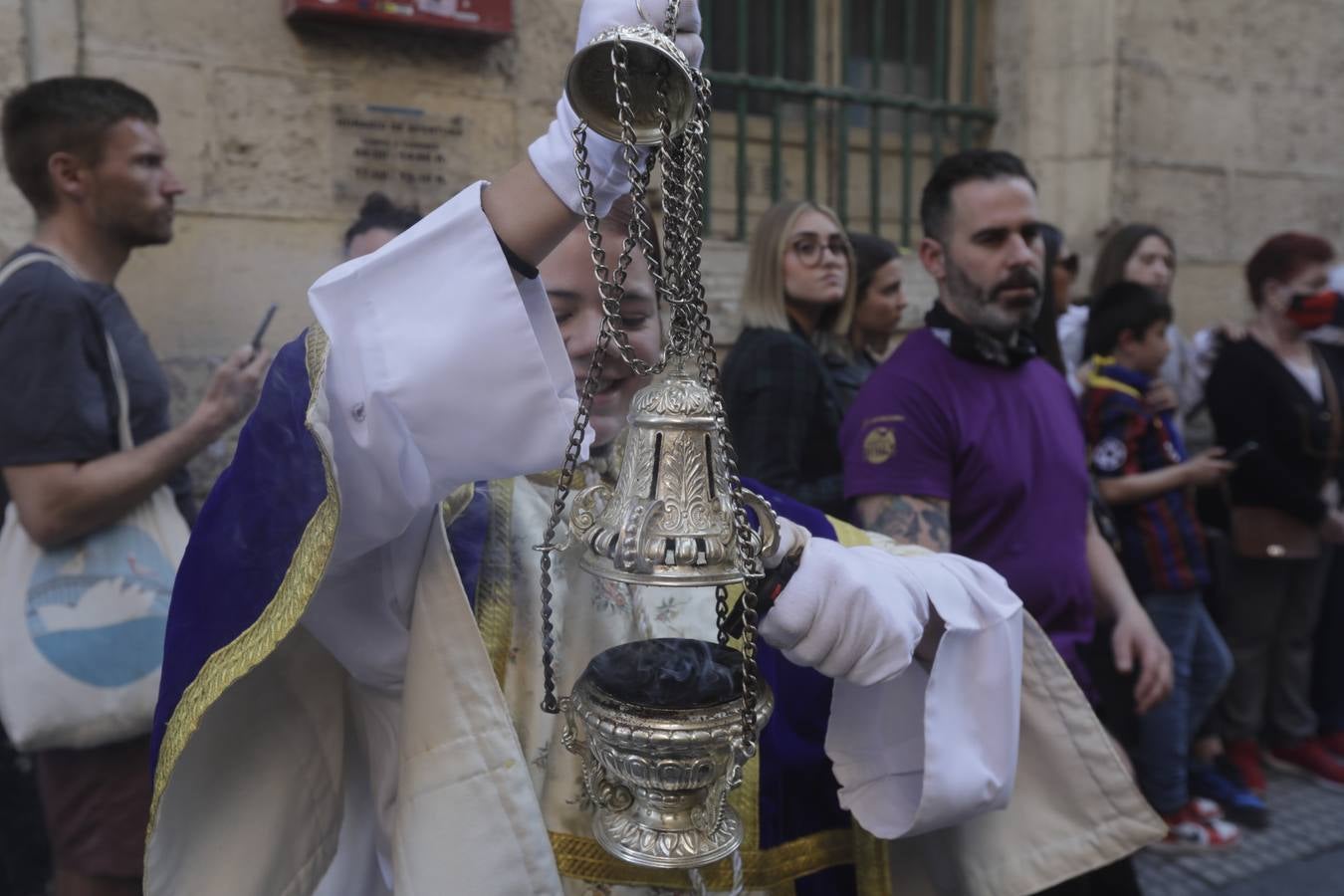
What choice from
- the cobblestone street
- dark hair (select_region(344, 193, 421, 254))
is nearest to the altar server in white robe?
dark hair (select_region(344, 193, 421, 254))

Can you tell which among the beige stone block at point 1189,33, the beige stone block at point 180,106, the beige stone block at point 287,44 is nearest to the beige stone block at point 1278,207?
the beige stone block at point 1189,33

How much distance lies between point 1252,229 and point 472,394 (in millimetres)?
6131

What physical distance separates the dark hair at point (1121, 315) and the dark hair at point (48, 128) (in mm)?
3258

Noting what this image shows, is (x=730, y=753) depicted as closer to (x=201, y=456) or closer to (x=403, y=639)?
(x=403, y=639)

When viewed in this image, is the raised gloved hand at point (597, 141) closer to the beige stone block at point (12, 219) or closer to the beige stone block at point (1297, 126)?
the beige stone block at point (12, 219)

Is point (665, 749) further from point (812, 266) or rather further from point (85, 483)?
point (812, 266)

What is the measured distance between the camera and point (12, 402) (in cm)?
221

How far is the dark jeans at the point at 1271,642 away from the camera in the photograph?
15.5 feet

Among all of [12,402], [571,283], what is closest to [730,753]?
[571,283]

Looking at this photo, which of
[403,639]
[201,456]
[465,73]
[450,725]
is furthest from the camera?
[465,73]

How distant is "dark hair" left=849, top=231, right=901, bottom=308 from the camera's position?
3.84 m

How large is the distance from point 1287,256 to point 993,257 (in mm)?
2564

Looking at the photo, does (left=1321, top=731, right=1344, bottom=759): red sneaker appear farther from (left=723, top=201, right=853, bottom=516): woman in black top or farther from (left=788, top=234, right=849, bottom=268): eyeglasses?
(left=788, top=234, right=849, bottom=268): eyeglasses

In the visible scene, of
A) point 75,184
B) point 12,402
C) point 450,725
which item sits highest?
point 75,184
